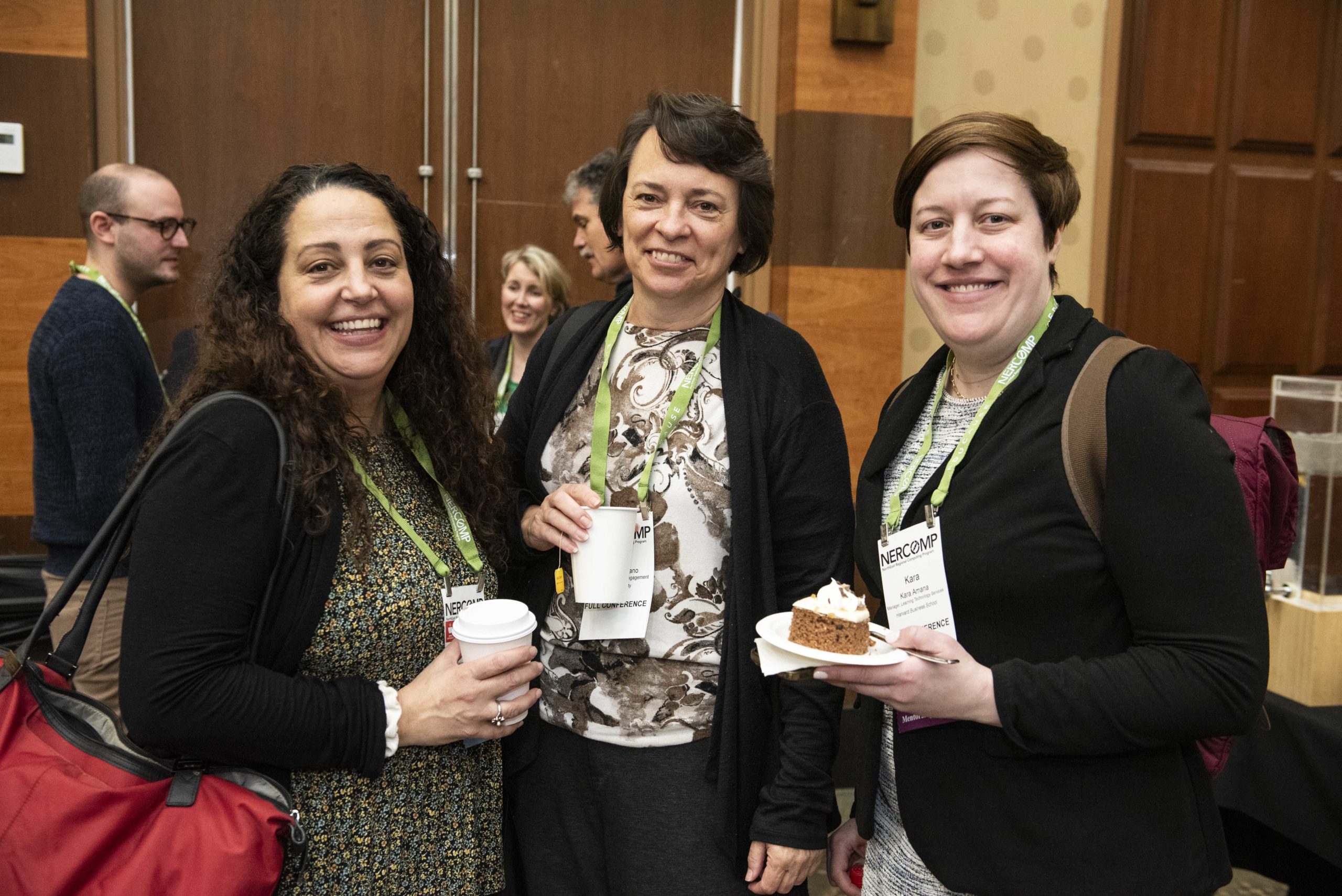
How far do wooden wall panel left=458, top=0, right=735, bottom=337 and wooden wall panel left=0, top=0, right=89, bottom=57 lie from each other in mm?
1346

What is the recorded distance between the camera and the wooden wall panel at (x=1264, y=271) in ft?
15.3

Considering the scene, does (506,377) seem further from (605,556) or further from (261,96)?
(605,556)

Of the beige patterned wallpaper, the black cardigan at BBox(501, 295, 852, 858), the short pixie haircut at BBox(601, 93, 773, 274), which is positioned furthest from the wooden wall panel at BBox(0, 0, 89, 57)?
the beige patterned wallpaper

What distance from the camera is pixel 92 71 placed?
351 centimetres

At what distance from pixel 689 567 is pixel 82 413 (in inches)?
78.5

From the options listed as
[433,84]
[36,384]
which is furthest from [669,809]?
[433,84]

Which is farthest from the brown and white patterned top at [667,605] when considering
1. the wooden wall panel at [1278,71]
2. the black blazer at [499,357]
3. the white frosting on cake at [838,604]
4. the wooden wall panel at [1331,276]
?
the wooden wall panel at [1331,276]

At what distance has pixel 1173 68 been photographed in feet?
14.6

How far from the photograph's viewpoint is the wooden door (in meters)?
4.46

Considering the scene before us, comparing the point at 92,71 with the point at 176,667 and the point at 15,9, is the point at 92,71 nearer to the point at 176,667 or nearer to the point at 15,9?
the point at 15,9

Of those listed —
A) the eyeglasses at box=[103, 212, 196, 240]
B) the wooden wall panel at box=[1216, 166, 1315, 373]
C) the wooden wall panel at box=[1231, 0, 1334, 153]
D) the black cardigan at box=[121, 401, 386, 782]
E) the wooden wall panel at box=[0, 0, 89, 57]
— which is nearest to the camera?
the black cardigan at box=[121, 401, 386, 782]

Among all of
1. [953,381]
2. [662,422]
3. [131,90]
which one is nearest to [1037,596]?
[953,381]

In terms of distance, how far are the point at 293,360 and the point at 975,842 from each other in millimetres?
1097

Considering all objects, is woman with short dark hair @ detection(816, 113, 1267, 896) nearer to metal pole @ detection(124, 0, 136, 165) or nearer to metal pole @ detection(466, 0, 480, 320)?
metal pole @ detection(466, 0, 480, 320)
